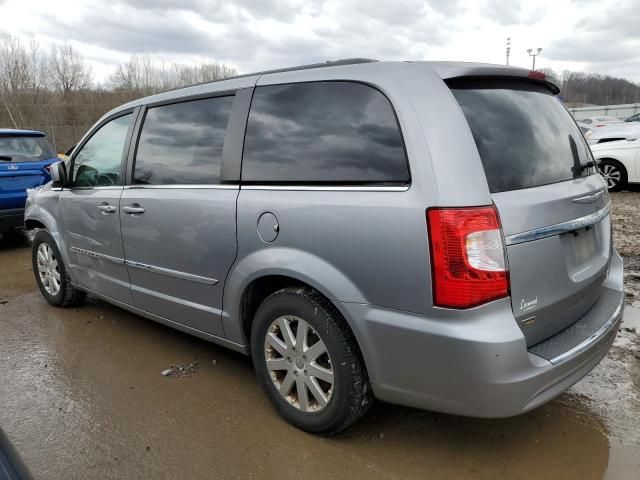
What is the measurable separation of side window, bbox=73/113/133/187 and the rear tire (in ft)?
30.6

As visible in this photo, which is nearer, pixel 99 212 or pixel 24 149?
pixel 99 212

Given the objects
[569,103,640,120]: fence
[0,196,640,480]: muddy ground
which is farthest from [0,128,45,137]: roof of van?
[569,103,640,120]: fence

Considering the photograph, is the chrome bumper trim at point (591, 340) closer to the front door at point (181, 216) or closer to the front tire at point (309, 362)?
the front tire at point (309, 362)

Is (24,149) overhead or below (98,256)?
overhead

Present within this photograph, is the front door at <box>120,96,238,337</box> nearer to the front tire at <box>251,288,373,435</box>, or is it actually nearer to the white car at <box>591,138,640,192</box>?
the front tire at <box>251,288,373,435</box>

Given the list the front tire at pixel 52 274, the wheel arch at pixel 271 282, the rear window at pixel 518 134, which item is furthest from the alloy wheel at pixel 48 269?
the rear window at pixel 518 134

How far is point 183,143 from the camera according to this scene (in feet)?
10.6

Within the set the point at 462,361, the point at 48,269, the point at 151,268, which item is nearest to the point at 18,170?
Answer: the point at 48,269

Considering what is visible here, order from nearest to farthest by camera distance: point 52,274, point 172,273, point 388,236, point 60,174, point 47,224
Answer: point 388,236 < point 172,273 < point 60,174 < point 47,224 < point 52,274

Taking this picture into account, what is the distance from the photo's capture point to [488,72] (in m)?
2.38

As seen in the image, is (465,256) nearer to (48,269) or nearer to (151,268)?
(151,268)

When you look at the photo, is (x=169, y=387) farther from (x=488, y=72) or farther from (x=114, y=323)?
(x=488, y=72)

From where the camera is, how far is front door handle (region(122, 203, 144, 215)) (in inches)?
133

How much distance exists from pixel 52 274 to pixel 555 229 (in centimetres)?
442
